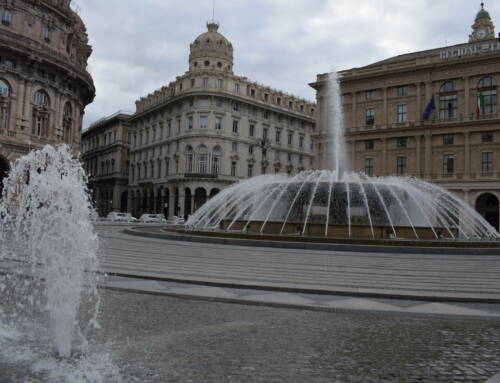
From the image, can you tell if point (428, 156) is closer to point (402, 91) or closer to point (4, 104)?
point (402, 91)

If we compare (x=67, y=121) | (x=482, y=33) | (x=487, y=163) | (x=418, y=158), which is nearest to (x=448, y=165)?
(x=418, y=158)

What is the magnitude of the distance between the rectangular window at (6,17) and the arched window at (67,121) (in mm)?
8228

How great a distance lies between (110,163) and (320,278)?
75.7 metres

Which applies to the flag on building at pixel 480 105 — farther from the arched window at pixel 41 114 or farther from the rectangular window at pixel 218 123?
the arched window at pixel 41 114

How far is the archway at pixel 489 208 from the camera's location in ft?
142

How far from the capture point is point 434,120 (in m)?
45.9

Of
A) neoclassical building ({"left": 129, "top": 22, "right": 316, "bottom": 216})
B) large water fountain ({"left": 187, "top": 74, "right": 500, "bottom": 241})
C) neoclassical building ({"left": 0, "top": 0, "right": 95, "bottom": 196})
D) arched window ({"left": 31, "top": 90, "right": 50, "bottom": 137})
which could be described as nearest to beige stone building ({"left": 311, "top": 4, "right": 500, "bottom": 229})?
neoclassical building ({"left": 129, "top": 22, "right": 316, "bottom": 216})

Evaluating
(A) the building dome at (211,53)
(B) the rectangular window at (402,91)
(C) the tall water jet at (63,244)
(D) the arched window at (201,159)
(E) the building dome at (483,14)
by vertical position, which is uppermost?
(E) the building dome at (483,14)

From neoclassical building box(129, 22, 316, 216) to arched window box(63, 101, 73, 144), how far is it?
19.2 metres

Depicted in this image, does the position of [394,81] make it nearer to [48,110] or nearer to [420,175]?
[420,175]

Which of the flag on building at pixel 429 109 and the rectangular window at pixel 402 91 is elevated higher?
the rectangular window at pixel 402 91

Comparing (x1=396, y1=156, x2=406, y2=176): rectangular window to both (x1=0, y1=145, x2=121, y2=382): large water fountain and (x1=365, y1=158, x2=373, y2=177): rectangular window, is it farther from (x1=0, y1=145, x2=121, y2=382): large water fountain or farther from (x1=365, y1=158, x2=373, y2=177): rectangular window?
(x1=0, y1=145, x2=121, y2=382): large water fountain

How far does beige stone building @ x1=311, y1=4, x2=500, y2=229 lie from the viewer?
43125 millimetres

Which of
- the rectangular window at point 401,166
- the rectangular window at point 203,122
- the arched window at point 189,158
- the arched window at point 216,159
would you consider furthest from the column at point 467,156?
the arched window at point 189,158
